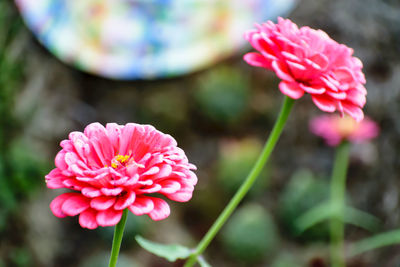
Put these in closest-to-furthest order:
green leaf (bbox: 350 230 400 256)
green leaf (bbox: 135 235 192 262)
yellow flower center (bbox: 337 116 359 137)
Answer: green leaf (bbox: 135 235 192 262) < green leaf (bbox: 350 230 400 256) < yellow flower center (bbox: 337 116 359 137)

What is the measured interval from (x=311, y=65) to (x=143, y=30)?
1252 mm

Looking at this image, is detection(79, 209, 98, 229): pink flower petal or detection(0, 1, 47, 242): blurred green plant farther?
detection(0, 1, 47, 242): blurred green plant

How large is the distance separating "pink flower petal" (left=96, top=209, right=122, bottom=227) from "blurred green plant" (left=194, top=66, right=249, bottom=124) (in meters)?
1.43

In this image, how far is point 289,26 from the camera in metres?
0.36

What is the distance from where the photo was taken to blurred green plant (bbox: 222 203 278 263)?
4.97 feet

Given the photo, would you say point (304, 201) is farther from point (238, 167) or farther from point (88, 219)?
point (88, 219)

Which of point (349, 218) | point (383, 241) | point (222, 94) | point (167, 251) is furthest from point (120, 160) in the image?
point (222, 94)

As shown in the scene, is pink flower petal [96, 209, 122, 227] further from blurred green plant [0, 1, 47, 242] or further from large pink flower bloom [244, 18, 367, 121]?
blurred green plant [0, 1, 47, 242]

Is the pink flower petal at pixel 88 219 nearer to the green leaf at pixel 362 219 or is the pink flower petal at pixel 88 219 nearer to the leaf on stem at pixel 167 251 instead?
the leaf on stem at pixel 167 251

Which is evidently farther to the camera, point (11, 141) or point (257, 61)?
point (11, 141)

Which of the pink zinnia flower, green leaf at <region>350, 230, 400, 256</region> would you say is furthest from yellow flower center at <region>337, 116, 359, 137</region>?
green leaf at <region>350, 230, 400, 256</region>

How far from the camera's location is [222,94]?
1.69 m

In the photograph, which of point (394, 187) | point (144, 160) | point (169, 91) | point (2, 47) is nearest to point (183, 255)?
point (144, 160)

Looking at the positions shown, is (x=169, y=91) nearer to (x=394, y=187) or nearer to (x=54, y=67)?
(x=54, y=67)
